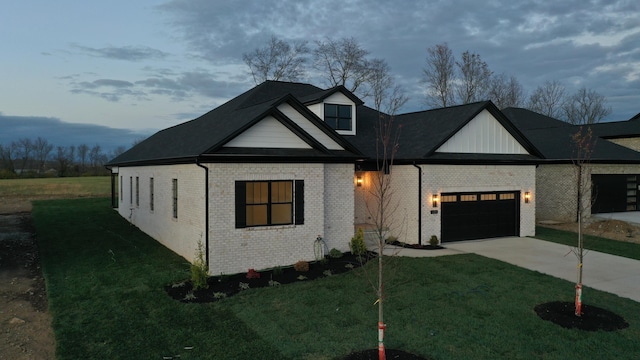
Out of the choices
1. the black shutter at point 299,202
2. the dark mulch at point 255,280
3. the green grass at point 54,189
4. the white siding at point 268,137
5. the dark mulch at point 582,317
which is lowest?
the dark mulch at point 255,280

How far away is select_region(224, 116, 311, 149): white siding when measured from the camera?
43.9 ft

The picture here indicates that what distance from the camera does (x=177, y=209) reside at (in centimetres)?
1548

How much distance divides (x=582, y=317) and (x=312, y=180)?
330 inches

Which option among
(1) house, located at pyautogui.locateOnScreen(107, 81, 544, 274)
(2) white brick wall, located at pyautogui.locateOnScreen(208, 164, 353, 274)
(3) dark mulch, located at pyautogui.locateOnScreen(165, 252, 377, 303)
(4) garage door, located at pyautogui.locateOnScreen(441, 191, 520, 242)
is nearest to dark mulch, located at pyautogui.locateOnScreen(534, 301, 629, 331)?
(3) dark mulch, located at pyautogui.locateOnScreen(165, 252, 377, 303)

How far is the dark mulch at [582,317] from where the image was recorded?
338 inches

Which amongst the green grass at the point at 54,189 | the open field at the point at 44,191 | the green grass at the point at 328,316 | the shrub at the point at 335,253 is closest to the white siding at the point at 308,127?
the shrub at the point at 335,253

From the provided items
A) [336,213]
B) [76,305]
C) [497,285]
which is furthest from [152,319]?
[497,285]

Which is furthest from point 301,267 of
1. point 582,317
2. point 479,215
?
point 479,215

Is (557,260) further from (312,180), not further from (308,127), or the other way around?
(308,127)

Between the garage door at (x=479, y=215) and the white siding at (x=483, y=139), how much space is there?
Answer: 195 centimetres

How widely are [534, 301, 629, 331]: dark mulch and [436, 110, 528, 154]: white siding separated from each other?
29.8 ft

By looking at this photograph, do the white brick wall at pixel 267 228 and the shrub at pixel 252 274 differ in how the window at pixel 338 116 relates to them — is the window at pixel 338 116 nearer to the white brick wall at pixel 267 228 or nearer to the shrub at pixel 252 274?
the white brick wall at pixel 267 228

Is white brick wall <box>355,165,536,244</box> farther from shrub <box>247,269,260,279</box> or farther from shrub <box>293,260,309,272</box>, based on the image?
shrub <box>247,269,260,279</box>

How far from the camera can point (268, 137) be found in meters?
13.8
